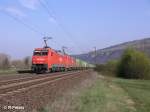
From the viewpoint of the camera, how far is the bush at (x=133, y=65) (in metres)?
92.4

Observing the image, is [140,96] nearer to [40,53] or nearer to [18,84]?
[18,84]

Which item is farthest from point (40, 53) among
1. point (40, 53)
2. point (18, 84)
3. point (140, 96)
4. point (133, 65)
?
point (133, 65)

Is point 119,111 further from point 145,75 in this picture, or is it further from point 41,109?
point 145,75

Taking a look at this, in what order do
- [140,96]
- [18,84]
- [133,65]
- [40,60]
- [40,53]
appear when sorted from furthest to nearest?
[133,65], [40,53], [40,60], [140,96], [18,84]

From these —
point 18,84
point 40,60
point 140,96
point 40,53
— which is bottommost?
point 140,96

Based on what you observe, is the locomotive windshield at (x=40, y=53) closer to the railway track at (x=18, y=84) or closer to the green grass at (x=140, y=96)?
the green grass at (x=140, y=96)

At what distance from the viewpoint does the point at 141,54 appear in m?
98.6

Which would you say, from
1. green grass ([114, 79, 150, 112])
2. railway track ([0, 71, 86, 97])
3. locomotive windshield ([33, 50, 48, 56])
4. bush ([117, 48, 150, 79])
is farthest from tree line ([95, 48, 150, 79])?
railway track ([0, 71, 86, 97])

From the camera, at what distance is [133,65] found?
94.5 m

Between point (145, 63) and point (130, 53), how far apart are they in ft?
21.6

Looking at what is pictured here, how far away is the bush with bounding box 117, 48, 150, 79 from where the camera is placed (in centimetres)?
9238

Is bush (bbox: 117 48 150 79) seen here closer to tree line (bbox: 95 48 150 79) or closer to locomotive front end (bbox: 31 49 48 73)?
tree line (bbox: 95 48 150 79)

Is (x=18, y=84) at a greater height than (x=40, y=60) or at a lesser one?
lesser

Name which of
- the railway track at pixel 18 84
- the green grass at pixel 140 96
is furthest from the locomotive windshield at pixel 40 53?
the railway track at pixel 18 84
